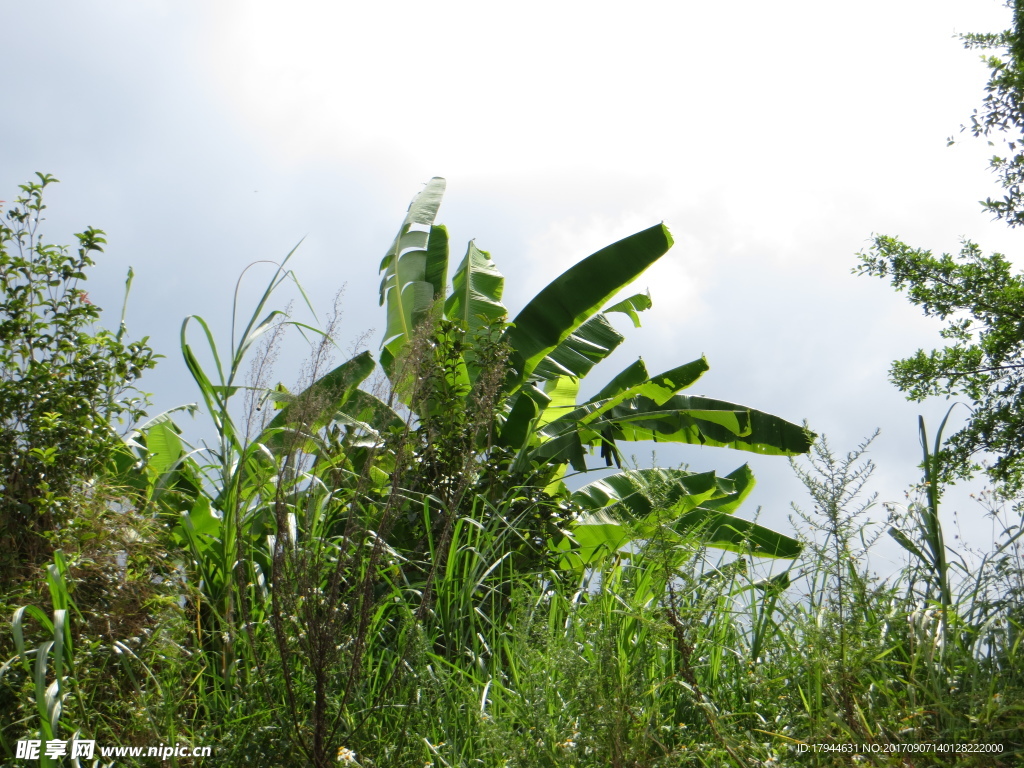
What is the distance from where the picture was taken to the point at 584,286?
729 cm

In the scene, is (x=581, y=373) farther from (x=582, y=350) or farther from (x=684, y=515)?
(x=684, y=515)

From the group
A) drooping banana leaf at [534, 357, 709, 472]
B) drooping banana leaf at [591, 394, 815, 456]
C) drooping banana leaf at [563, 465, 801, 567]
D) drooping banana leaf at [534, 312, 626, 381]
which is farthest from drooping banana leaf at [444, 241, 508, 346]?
drooping banana leaf at [563, 465, 801, 567]

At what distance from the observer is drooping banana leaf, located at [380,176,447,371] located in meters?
7.61

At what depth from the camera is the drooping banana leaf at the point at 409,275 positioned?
7.61 meters

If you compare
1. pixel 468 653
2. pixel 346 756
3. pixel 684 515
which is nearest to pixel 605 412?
pixel 684 515

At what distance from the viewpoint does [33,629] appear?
3463 mm

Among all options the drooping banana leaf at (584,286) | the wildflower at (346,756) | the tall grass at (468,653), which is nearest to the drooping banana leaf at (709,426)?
the drooping banana leaf at (584,286)

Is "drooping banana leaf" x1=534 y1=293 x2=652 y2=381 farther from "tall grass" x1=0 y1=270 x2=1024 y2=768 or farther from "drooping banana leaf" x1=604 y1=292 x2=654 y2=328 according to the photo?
"tall grass" x1=0 y1=270 x2=1024 y2=768

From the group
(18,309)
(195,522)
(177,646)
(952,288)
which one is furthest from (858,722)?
(952,288)

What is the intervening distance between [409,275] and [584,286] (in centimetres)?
177

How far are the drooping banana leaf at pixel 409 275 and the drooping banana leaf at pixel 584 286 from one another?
94cm

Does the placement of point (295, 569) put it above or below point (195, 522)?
below

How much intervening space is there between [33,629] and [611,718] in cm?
253

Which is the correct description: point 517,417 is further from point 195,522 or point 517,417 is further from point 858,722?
point 858,722
